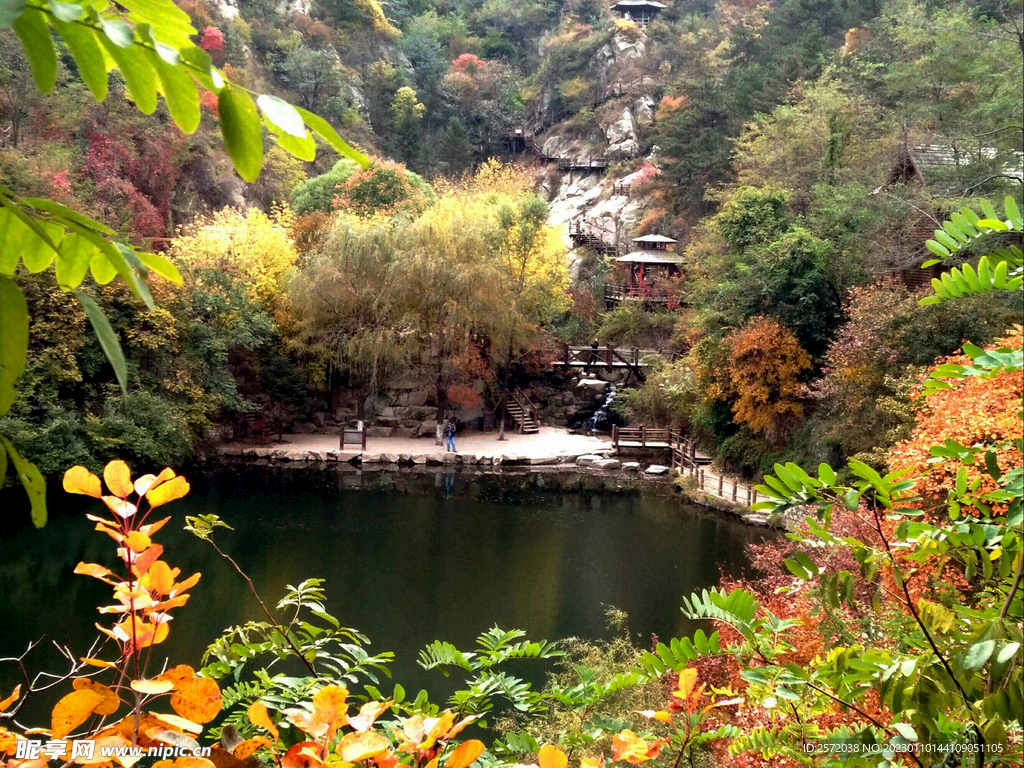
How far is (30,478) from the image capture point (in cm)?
56

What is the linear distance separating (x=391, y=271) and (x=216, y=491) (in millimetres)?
5515

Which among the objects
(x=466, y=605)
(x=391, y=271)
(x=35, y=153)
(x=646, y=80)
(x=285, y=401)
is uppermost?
(x=646, y=80)

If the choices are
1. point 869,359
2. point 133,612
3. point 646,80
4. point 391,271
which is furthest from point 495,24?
point 133,612

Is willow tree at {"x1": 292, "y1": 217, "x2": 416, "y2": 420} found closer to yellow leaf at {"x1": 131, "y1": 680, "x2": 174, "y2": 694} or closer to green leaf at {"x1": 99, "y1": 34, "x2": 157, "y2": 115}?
yellow leaf at {"x1": 131, "y1": 680, "x2": 174, "y2": 694}

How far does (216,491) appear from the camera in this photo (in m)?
12.8

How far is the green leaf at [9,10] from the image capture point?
44 cm

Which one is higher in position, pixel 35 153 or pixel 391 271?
pixel 35 153

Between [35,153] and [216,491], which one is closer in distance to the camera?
[216,491]

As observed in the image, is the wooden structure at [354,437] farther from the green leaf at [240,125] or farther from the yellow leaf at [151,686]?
the green leaf at [240,125]

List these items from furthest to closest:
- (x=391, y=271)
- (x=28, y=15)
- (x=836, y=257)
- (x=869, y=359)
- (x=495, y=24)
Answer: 1. (x=495, y=24)
2. (x=391, y=271)
3. (x=836, y=257)
4. (x=869, y=359)
5. (x=28, y=15)

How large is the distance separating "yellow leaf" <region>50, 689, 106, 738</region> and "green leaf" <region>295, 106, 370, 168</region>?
25.1 inches

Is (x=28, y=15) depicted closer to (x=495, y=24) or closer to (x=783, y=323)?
(x=783, y=323)

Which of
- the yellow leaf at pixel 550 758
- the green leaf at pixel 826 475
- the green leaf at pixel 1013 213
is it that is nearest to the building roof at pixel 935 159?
the green leaf at pixel 1013 213

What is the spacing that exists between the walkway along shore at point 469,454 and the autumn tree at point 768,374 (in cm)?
141
